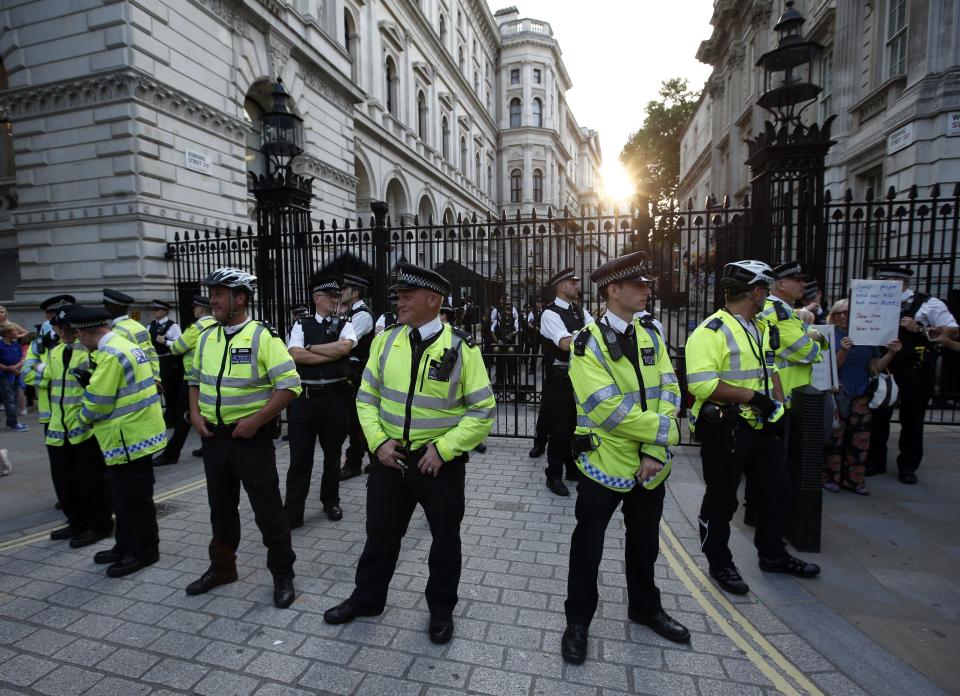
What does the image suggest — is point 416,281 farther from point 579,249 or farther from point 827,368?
point 579,249

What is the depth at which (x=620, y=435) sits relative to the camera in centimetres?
279

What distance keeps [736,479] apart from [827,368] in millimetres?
2117

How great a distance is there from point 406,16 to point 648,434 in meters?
29.6

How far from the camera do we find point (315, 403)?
187 inches

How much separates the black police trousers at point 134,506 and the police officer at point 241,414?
0.65m

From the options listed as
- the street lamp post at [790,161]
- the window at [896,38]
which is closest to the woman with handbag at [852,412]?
the street lamp post at [790,161]

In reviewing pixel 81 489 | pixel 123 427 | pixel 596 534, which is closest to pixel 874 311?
pixel 596 534

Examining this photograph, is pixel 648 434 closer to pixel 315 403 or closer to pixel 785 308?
pixel 785 308

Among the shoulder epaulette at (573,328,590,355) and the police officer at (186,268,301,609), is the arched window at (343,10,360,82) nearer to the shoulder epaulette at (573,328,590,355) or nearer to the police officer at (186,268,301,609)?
the police officer at (186,268,301,609)

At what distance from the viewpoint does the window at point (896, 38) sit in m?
11.6

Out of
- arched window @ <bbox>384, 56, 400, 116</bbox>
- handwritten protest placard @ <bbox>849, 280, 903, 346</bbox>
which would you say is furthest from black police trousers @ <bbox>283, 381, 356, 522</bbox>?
arched window @ <bbox>384, 56, 400, 116</bbox>

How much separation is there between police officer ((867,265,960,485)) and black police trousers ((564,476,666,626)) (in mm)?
4327

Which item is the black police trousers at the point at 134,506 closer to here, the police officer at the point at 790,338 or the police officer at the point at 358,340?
the police officer at the point at 358,340

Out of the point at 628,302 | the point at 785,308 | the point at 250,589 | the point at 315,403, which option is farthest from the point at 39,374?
the point at 785,308
